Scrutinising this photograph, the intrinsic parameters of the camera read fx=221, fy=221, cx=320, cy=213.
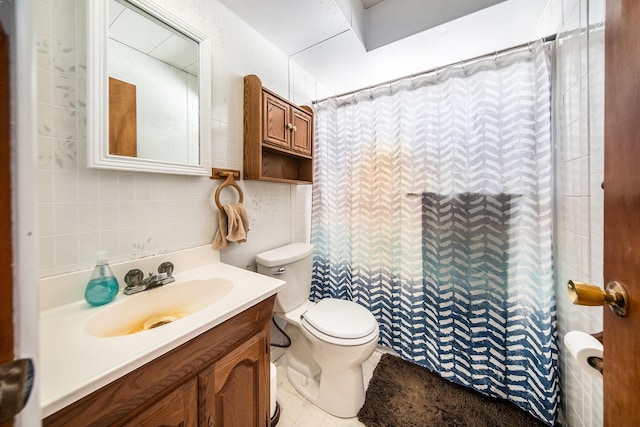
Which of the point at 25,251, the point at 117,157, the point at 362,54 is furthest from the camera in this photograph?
the point at 362,54

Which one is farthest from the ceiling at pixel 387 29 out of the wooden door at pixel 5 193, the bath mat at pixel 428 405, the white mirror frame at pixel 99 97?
the bath mat at pixel 428 405

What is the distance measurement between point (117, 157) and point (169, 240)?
0.37 metres

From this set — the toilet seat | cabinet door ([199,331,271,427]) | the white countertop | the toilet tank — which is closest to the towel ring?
the toilet tank

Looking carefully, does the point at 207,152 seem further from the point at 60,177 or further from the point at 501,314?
the point at 501,314

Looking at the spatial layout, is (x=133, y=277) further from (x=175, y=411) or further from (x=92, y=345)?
(x=175, y=411)

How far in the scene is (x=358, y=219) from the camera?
5.35 ft

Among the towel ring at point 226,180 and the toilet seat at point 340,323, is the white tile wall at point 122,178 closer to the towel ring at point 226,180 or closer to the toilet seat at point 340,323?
the towel ring at point 226,180

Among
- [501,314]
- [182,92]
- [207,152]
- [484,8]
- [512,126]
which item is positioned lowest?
[501,314]

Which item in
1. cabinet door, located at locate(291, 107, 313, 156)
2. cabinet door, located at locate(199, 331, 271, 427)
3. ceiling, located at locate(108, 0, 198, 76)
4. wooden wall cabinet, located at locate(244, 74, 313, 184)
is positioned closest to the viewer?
cabinet door, located at locate(199, 331, 271, 427)

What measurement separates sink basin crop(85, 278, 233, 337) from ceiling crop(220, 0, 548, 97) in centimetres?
143

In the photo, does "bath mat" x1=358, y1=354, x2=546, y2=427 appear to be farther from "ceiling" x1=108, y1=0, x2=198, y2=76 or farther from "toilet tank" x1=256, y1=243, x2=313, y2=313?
"ceiling" x1=108, y1=0, x2=198, y2=76

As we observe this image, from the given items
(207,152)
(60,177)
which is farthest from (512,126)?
(60,177)

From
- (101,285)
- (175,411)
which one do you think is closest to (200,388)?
(175,411)

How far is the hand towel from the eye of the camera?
1.11 metres
